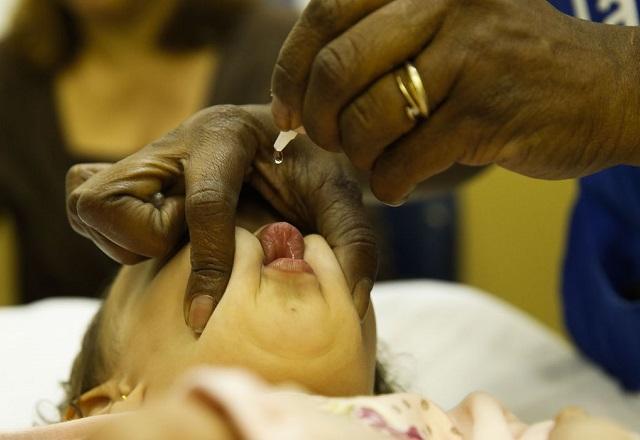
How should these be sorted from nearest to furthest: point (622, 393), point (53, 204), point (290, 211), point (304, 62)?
point (304, 62), point (290, 211), point (622, 393), point (53, 204)

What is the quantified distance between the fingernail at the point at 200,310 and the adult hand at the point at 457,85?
7.1 inches

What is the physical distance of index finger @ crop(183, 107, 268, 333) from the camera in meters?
0.89

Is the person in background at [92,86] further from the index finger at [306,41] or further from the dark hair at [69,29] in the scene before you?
the index finger at [306,41]

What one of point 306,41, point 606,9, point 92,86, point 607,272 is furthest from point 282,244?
point 92,86

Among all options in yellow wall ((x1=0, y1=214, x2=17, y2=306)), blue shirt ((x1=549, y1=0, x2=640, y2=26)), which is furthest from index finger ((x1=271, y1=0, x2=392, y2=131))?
yellow wall ((x1=0, y1=214, x2=17, y2=306))

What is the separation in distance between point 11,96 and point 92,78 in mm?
200

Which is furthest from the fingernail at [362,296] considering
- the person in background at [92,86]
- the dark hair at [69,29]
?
the dark hair at [69,29]

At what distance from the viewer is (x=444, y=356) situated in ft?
4.99

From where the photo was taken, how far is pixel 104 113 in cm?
225

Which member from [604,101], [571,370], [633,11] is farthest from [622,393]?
[604,101]

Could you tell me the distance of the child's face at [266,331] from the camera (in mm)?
868

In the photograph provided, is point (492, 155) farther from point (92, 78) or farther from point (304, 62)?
point (92, 78)

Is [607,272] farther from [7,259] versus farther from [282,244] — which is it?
[7,259]

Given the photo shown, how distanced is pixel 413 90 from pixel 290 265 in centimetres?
22
